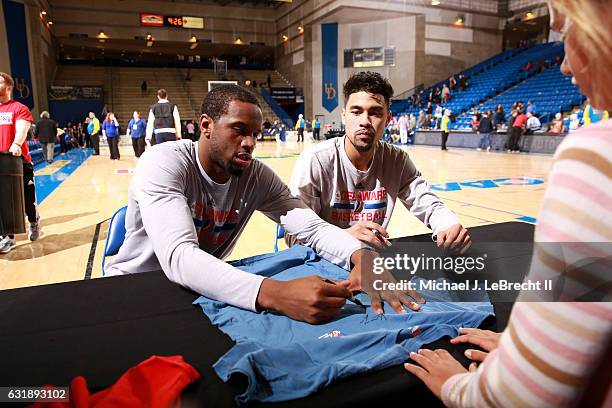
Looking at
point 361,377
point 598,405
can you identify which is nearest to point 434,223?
point 361,377

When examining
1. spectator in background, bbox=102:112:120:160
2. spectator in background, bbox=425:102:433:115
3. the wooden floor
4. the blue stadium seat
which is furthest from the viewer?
spectator in background, bbox=425:102:433:115

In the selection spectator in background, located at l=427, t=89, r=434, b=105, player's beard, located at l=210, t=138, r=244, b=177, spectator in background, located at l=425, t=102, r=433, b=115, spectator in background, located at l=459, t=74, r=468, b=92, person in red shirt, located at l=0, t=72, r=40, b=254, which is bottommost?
player's beard, located at l=210, t=138, r=244, b=177

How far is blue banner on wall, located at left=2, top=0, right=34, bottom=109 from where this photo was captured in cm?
1764

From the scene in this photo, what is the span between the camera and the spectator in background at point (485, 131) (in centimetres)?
1480

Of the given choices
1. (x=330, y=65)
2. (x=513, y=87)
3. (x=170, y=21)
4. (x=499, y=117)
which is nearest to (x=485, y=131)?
(x=499, y=117)

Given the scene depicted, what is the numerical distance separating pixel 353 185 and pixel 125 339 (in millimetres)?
1716

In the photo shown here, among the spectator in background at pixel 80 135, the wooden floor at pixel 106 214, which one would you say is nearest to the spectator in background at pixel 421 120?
the wooden floor at pixel 106 214

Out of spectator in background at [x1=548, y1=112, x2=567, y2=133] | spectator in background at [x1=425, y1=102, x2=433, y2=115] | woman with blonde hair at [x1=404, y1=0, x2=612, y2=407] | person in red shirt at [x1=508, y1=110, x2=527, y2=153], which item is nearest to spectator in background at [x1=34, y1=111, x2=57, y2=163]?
woman with blonde hair at [x1=404, y1=0, x2=612, y2=407]

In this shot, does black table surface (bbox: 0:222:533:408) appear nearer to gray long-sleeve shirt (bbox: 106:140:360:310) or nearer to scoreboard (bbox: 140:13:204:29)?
gray long-sleeve shirt (bbox: 106:140:360:310)

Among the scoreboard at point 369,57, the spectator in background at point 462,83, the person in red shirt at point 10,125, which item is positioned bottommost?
the person in red shirt at point 10,125

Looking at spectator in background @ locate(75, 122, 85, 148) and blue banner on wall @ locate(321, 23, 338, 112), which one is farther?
blue banner on wall @ locate(321, 23, 338, 112)

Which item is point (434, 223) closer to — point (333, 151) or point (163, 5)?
point (333, 151)

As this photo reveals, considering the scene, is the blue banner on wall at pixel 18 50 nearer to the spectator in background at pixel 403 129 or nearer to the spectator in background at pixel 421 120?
the spectator in background at pixel 403 129

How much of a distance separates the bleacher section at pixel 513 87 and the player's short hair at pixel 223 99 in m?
16.5
